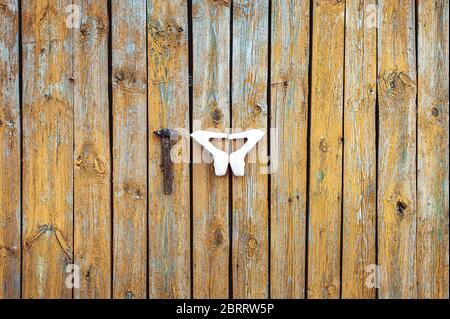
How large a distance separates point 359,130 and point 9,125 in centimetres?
147

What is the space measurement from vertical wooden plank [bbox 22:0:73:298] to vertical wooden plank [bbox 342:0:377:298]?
3.84 ft

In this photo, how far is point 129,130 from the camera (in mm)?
2041

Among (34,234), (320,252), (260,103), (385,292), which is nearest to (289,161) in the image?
(260,103)

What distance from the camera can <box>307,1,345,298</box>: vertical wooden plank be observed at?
6.76ft

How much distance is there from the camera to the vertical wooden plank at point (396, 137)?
81.6 inches

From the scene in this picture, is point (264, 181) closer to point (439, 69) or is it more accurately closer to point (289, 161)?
point (289, 161)

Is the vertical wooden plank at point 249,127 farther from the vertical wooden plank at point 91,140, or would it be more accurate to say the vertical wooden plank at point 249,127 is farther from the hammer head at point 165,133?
the vertical wooden plank at point 91,140

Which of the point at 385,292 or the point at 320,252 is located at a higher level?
the point at 320,252

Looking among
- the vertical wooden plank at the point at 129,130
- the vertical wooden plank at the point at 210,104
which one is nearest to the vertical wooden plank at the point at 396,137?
the vertical wooden plank at the point at 210,104

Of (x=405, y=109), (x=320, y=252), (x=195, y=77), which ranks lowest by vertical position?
(x=320, y=252)

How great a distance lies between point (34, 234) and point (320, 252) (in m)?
1.22

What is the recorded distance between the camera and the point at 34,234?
2.05 meters

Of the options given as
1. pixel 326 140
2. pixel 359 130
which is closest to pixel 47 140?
pixel 326 140

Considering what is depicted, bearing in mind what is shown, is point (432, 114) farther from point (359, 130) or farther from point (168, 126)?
point (168, 126)
